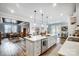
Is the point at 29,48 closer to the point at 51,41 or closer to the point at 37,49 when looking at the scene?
the point at 37,49

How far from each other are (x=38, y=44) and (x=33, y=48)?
141 millimetres

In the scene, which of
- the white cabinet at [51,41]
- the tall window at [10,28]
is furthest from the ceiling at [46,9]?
the white cabinet at [51,41]

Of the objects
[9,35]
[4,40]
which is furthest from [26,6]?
[4,40]

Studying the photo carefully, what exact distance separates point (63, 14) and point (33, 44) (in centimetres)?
89

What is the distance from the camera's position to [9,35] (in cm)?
161

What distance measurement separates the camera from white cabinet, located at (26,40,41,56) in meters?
1.68

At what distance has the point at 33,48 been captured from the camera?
175 cm

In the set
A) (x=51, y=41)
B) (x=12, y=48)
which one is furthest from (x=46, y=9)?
(x=12, y=48)

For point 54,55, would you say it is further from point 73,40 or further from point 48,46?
point 73,40

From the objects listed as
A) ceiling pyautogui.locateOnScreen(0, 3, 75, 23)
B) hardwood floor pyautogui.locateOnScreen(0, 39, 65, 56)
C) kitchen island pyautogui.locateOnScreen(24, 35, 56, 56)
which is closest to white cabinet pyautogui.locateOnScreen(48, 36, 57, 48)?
kitchen island pyautogui.locateOnScreen(24, 35, 56, 56)

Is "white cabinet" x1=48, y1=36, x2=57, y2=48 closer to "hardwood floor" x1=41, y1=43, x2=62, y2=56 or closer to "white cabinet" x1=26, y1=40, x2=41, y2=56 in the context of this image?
"hardwood floor" x1=41, y1=43, x2=62, y2=56

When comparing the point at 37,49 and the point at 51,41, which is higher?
the point at 51,41

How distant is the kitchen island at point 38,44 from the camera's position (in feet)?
5.58

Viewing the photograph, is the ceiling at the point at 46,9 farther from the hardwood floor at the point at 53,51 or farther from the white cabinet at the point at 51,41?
the hardwood floor at the point at 53,51
